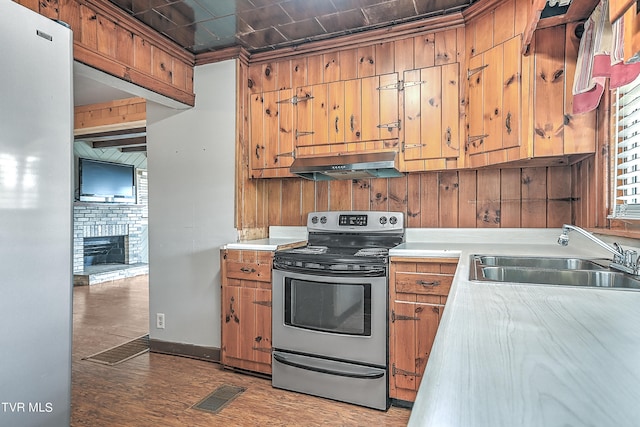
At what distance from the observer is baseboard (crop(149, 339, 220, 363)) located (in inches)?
112

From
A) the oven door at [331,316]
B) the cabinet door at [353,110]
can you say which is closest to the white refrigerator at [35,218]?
the oven door at [331,316]

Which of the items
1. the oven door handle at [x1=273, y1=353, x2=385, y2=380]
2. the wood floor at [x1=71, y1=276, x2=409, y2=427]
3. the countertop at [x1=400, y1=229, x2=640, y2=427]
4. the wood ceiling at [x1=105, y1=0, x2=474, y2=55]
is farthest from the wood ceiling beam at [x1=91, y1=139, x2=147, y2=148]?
the countertop at [x1=400, y1=229, x2=640, y2=427]

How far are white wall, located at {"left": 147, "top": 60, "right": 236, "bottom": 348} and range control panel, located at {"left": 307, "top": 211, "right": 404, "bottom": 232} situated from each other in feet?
2.18

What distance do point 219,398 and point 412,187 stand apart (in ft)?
6.44

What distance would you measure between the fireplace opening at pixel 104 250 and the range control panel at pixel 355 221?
17.6 feet

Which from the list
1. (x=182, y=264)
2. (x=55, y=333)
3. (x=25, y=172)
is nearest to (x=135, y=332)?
(x=182, y=264)

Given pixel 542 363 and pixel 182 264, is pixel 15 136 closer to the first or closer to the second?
pixel 542 363

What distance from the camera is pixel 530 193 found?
8.11 ft

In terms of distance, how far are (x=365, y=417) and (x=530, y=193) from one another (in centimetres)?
180

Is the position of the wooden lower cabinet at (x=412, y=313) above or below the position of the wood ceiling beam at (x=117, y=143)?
below

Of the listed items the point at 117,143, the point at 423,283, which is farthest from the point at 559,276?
the point at 117,143

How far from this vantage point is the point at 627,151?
1589 mm

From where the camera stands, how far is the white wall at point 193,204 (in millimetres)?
2895

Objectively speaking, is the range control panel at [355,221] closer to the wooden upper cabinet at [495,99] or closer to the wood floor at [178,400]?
the wooden upper cabinet at [495,99]
